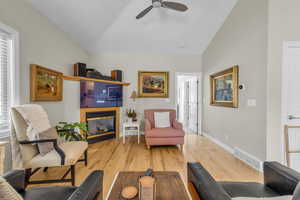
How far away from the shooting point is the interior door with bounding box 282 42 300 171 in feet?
7.18

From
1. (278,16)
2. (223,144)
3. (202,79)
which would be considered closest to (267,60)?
(278,16)

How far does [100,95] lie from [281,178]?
11.9ft

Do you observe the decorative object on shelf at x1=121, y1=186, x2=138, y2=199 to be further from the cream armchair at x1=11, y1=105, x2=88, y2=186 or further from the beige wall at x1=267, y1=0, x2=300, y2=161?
the beige wall at x1=267, y1=0, x2=300, y2=161

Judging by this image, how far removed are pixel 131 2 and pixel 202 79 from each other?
2923 mm

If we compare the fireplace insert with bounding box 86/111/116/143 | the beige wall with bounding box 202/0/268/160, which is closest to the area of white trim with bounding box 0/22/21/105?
the fireplace insert with bounding box 86/111/116/143

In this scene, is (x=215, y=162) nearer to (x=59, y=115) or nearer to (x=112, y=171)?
(x=112, y=171)

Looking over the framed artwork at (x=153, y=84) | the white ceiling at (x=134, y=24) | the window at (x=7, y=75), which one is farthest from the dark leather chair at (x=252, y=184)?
the framed artwork at (x=153, y=84)

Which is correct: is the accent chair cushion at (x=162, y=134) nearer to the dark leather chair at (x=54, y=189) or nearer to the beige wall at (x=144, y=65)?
the beige wall at (x=144, y=65)

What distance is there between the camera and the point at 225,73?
3.22 m

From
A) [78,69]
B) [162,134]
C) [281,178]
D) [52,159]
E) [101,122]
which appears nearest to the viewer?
[281,178]

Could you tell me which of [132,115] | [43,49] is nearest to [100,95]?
[132,115]

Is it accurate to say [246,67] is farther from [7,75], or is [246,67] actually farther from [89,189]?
[7,75]

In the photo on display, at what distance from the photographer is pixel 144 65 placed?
441 centimetres

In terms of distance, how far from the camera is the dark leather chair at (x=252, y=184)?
976 millimetres
